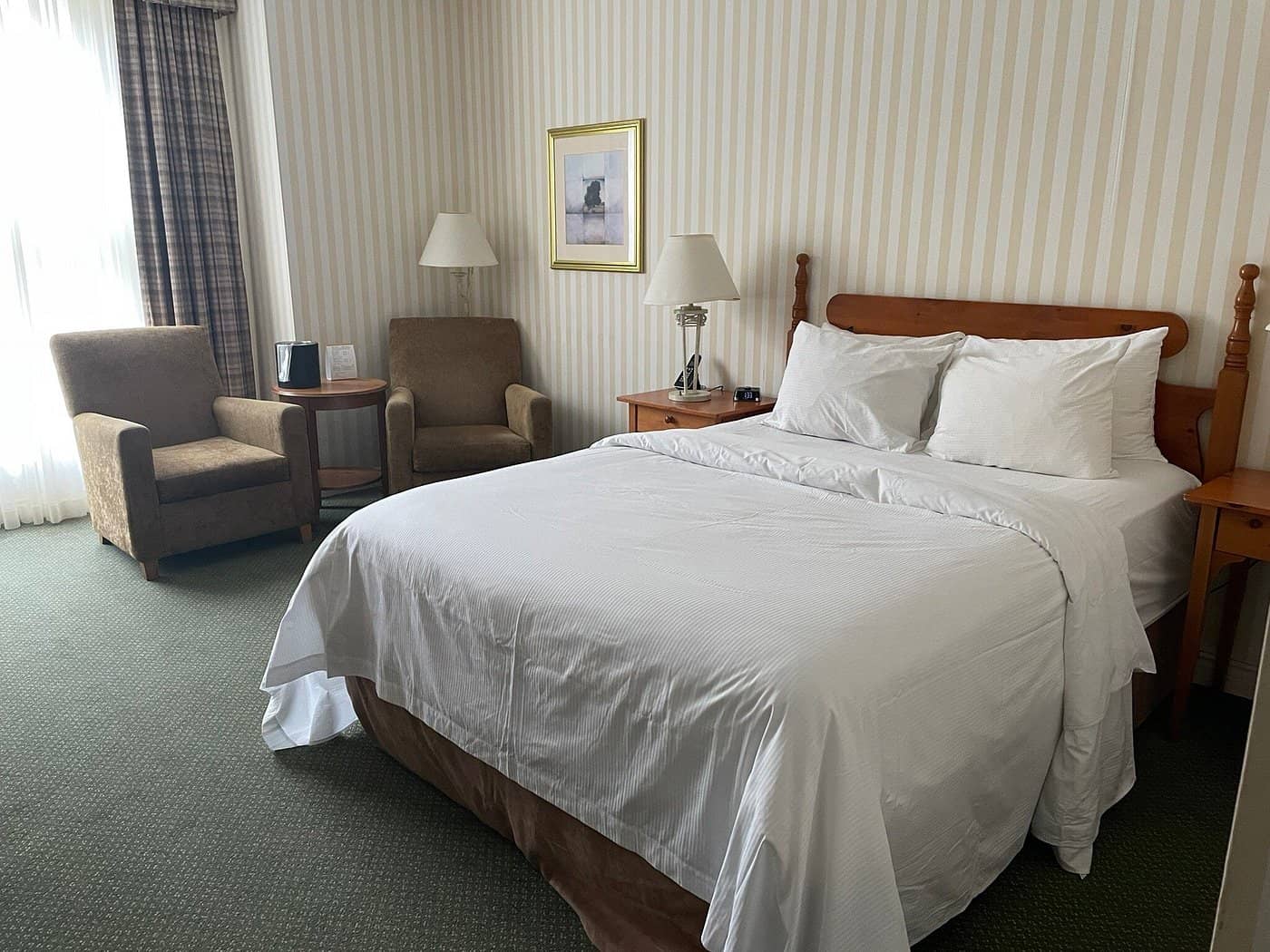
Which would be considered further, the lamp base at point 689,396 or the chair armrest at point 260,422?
the chair armrest at point 260,422

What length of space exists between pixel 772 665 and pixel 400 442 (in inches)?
128

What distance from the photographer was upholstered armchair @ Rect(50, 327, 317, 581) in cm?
386

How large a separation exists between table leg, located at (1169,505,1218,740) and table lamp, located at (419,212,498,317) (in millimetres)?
3575

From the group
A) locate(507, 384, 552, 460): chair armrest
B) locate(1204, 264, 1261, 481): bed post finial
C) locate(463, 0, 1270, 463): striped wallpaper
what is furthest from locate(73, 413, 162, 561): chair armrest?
locate(1204, 264, 1261, 481): bed post finial

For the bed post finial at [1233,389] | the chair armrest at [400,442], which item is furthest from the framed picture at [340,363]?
the bed post finial at [1233,389]

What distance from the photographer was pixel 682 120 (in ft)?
13.8

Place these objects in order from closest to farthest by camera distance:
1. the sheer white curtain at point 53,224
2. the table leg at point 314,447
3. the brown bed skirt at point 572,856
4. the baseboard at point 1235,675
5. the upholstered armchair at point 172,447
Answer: the brown bed skirt at point 572,856 < the baseboard at point 1235,675 < the upholstered armchair at point 172,447 < the sheer white curtain at point 53,224 < the table leg at point 314,447

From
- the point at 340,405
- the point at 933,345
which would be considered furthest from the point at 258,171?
the point at 933,345

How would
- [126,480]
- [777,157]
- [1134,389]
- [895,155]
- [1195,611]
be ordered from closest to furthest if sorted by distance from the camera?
[1195,611]
[1134,389]
[895,155]
[126,480]
[777,157]

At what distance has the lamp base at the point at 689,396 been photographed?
4.03 meters

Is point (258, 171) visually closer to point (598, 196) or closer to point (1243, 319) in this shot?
point (598, 196)

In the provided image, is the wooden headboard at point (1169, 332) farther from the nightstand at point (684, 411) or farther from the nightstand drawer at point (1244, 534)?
the nightstand at point (684, 411)

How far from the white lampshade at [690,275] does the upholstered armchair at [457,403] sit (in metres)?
1.06

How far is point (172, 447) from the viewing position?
438 centimetres
